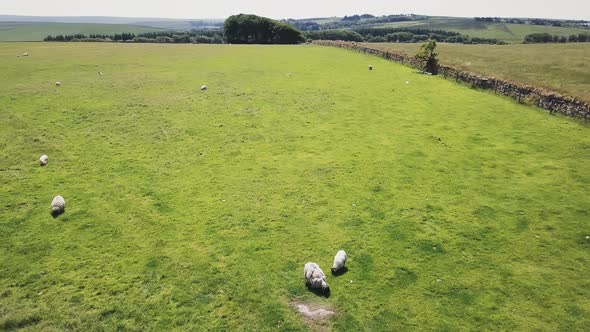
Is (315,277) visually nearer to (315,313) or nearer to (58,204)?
(315,313)

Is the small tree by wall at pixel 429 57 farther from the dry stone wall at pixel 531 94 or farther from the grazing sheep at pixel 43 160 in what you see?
the grazing sheep at pixel 43 160

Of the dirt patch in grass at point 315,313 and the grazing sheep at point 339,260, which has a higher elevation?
the grazing sheep at point 339,260

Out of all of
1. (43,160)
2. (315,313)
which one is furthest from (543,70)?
(43,160)

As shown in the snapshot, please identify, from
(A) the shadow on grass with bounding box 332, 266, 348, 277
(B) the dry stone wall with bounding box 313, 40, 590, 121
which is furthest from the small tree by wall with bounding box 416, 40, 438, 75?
(A) the shadow on grass with bounding box 332, 266, 348, 277

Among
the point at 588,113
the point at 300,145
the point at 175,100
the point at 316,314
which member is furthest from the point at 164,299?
the point at 588,113

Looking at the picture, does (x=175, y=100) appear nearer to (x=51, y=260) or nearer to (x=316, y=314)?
(x=51, y=260)

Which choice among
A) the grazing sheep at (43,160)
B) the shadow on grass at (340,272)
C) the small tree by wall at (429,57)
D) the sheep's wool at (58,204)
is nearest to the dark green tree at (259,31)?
the small tree by wall at (429,57)
